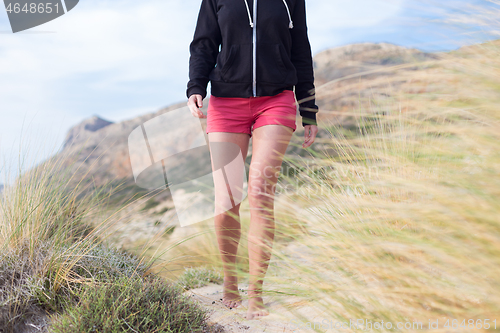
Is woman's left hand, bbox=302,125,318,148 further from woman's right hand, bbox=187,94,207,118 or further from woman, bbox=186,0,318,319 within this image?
woman's right hand, bbox=187,94,207,118

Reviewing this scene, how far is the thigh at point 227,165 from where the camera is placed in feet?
7.01

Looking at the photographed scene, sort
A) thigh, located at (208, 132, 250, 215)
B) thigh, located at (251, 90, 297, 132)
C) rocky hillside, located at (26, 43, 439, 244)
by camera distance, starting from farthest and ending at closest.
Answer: thigh, located at (208, 132, 250, 215)
thigh, located at (251, 90, 297, 132)
rocky hillside, located at (26, 43, 439, 244)

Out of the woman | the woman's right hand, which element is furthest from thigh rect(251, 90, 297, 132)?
the woman's right hand

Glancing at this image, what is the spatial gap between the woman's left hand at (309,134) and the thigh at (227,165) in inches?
15.5

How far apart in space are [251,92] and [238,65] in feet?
0.62

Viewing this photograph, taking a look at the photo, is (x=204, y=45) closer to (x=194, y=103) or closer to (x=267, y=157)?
(x=194, y=103)

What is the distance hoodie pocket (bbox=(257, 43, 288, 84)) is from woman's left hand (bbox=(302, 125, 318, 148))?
0.37 m

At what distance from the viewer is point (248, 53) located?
6.87 ft

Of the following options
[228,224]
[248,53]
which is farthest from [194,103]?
[228,224]

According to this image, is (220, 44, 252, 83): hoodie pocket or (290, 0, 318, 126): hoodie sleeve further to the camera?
(290, 0, 318, 126): hoodie sleeve

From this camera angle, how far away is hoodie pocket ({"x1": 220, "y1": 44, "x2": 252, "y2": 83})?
2.08 m

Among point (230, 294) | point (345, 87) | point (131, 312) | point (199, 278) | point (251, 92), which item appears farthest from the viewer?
point (199, 278)

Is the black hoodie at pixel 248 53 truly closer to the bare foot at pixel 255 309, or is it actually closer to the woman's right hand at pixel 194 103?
the woman's right hand at pixel 194 103

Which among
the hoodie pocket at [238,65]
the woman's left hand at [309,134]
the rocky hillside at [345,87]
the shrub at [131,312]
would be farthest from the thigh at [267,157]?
the shrub at [131,312]
